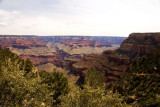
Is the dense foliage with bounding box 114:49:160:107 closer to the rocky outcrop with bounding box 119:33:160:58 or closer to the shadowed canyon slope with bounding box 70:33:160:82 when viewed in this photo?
the shadowed canyon slope with bounding box 70:33:160:82

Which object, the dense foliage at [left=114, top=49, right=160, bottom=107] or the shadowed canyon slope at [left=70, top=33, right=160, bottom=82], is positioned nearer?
the dense foliage at [left=114, top=49, right=160, bottom=107]

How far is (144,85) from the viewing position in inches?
1834

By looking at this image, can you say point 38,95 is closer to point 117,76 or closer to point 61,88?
point 61,88

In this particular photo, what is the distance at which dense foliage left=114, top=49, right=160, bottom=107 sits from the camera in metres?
38.8

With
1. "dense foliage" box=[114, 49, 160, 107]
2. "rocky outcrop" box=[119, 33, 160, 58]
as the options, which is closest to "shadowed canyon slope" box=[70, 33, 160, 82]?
"rocky outcrop" box=[119, 33, 160, 58]

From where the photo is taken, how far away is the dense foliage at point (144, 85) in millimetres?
38800

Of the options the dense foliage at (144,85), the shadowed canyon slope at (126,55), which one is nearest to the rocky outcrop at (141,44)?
the shadowed canyon slope at (126,55)

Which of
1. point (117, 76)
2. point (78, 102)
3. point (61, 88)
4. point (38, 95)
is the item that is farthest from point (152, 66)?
point (38, 95)

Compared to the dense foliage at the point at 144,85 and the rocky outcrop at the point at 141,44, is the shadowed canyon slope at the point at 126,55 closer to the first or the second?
the rocky outcrop at the point at 141,44

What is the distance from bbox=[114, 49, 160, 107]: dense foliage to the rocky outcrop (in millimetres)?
30349

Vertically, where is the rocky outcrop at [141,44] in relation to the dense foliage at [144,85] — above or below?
above

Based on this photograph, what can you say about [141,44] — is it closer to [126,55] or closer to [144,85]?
[126,55]

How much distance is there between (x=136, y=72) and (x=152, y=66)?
7.13 meters

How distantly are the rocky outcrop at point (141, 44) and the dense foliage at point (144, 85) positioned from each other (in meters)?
30.3
